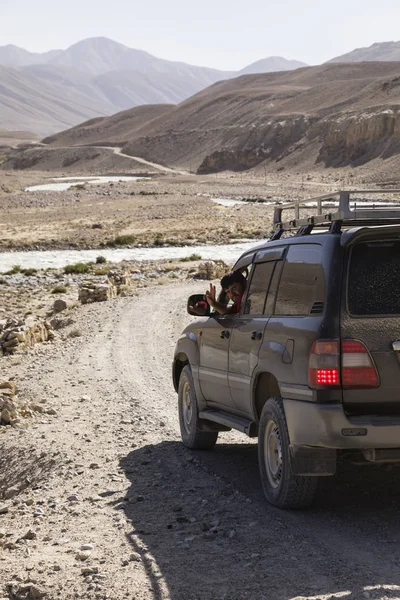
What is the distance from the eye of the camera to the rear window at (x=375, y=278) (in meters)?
6.64

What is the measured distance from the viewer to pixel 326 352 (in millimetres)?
6488

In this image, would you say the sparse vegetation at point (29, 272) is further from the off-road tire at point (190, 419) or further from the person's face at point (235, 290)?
the person's face at point (235, 290)

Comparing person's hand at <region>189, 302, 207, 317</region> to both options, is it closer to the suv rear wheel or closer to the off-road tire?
the off-road tire

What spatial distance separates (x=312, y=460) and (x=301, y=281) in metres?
1.26

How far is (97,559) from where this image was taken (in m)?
6.55

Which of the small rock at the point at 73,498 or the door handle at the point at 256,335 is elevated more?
the door handle at the point at 256,335

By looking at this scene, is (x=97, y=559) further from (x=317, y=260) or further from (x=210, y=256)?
(x=210, y=256)

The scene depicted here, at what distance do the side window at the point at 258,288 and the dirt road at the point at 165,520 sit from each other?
4.71ft

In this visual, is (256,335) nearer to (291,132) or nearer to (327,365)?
(327,365)

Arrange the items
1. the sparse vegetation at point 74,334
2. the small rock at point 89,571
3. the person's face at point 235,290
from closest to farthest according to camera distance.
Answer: the small rock at point 89,571 → the person's face at point 235,290 → the sparse vegetation at point 74,334

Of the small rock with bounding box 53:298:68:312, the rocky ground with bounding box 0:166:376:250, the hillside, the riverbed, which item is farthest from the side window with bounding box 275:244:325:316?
the hillside

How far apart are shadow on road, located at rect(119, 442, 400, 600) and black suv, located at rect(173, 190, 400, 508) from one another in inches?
13.6

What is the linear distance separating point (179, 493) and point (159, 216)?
59.1m

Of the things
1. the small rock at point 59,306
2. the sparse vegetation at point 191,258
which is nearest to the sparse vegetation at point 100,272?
the sparse vegetation at point 191,258
